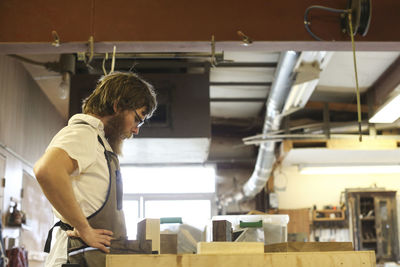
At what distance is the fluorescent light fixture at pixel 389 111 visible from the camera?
4578mm

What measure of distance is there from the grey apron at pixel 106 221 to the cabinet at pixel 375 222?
7.12 meters

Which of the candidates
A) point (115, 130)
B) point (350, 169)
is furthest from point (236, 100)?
point (115, 130)

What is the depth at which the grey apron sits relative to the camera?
5.89 ft

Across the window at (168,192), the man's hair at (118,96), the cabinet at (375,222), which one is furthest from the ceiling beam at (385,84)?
the man's hair at (118,96)

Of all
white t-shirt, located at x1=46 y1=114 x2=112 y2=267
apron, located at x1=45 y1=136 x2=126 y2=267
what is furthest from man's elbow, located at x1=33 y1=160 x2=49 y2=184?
apron, located at x1=45 y1=136 x2=126 y2=267

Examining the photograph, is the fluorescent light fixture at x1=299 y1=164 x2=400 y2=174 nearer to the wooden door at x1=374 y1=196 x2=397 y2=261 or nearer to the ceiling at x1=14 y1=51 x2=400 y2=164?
the ceiling at x1=14 y1=51 x2=400 y2=164

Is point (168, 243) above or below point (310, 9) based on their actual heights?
below

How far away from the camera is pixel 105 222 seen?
1.86 metres

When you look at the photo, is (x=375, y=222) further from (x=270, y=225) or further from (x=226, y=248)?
(x=226, y=248)

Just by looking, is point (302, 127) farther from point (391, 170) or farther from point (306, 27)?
point (306, 27)

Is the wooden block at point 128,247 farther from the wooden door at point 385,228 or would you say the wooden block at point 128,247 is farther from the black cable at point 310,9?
the wooden door at point 385,228

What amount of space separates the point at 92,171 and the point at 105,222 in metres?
0.18

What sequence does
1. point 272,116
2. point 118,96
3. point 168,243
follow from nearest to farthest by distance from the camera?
point 168,243, point 118,96, point 272,116

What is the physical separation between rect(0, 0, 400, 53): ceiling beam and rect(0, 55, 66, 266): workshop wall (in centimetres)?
241
